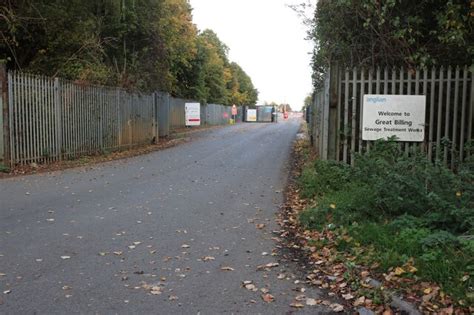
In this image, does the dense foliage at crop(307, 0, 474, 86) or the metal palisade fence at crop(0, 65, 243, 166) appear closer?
the dense foliage at crop(307, 0, 474, 86)

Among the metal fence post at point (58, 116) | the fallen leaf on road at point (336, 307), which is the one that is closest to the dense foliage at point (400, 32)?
the fallen leaf on road at point (336, 307)

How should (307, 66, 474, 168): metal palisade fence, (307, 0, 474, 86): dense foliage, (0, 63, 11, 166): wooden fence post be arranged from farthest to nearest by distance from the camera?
(0, 63, 11, 166): wooden fence post → (307, 66, 474, 168): metal palisade fence → (307, 0, 474, 86): dense foliage

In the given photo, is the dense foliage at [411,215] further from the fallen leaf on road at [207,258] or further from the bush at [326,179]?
the fallen leaf on road at [207,258]

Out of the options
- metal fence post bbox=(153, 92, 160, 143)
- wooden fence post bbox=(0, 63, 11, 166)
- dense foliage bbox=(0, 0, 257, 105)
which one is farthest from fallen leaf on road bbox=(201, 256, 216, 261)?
metal fence post bbox=(153, 92, 160, 143)

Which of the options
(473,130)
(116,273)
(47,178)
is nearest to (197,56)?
(47,178)

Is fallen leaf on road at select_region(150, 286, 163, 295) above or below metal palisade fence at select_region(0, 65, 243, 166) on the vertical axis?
below

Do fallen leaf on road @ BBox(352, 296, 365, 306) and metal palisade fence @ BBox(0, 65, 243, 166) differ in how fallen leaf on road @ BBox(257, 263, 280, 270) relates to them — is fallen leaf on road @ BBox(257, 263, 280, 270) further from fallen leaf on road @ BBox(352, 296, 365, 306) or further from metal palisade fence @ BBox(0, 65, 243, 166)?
metal palisade fence @ BBox(0, 65, 243, 166)

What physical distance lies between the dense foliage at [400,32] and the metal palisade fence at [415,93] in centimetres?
51

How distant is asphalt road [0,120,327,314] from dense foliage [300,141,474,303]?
0.98 metres

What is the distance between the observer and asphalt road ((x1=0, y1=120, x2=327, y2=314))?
457 cm

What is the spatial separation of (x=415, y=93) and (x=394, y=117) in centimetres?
59

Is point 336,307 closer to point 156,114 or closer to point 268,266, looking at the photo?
point 268,266

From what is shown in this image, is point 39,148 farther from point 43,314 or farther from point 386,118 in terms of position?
point 43,314

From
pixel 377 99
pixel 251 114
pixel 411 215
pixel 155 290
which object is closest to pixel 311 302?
pixel 155 290
